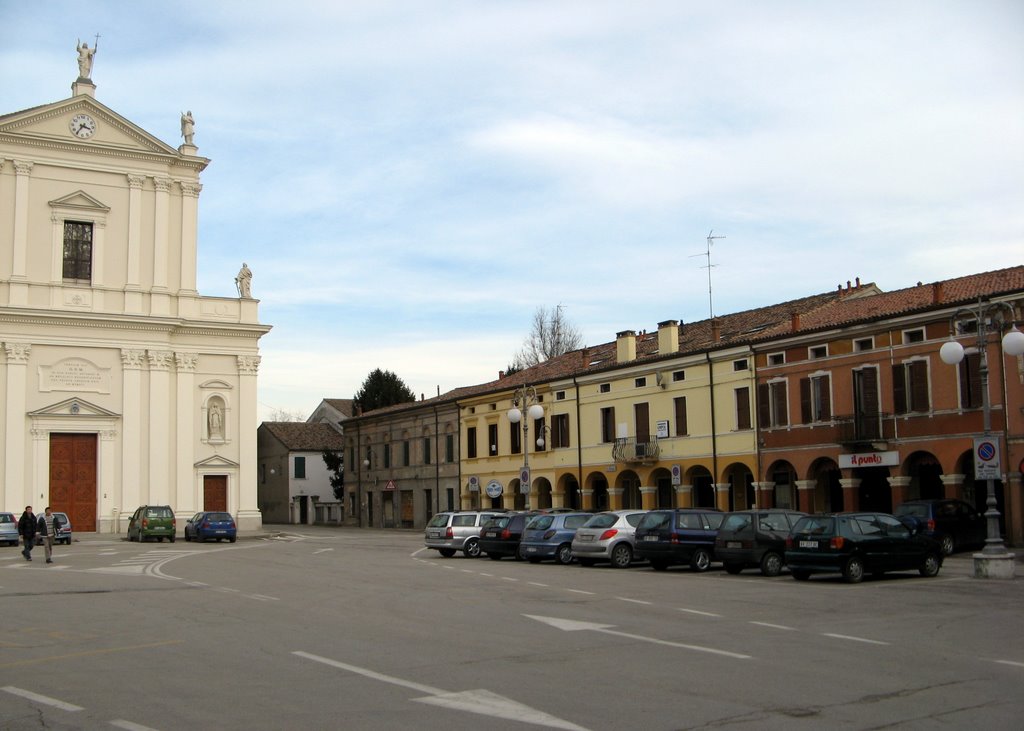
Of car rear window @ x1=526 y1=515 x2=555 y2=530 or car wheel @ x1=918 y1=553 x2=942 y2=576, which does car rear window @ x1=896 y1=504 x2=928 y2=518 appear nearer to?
car wheel @ x1=918 y1=553 x2=942 y2=576

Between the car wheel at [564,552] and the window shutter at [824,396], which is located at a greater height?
the window shutter at [824,396]

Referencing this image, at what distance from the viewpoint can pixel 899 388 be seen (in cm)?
3459

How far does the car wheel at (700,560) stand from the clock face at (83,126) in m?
38.0

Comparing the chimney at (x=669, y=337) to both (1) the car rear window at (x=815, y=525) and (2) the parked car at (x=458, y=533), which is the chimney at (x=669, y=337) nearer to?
(2) the parked car at (x=458, y=533)

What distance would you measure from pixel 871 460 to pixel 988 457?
44.8 ft

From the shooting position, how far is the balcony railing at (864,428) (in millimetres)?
35031

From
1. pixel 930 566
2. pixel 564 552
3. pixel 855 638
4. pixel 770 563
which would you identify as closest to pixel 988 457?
pixel 930 566

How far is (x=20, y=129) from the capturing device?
159 ft

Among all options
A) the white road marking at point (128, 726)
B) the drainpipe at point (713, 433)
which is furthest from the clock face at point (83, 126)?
the white road marking at point (128, 726)

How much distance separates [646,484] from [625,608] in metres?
29.4

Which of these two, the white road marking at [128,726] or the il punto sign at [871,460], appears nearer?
the white road marking at [128,726]

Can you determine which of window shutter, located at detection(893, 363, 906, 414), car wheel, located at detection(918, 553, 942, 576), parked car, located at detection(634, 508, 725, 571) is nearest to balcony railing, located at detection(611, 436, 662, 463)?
window shutter, located at detection(893, 363, 906, 414)

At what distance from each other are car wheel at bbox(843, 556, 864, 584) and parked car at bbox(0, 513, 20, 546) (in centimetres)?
3040

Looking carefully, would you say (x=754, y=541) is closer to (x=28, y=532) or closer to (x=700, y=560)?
(x=700, y=560)
